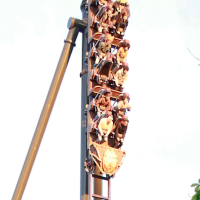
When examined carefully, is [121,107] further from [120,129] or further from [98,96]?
[98,96]

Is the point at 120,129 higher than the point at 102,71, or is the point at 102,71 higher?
the point at 102,71

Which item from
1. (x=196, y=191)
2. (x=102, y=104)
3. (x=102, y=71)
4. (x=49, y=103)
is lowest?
(x=196, y=191)

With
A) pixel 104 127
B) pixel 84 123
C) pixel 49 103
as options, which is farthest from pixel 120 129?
pixel 49 103

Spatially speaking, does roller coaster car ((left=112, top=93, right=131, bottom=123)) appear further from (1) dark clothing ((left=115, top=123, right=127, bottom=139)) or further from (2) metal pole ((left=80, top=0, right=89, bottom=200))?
(2) metal pole ((left=80, top=0, right=89, bottom=200))

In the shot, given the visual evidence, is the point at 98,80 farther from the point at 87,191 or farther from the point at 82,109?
the point at 87,191

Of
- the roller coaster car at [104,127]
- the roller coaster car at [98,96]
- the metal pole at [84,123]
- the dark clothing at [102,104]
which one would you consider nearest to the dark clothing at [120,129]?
the roller coaster car at [104,127]

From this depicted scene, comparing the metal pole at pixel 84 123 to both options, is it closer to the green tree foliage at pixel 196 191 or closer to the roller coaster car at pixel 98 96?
the roller coaster car at pixel 98 96

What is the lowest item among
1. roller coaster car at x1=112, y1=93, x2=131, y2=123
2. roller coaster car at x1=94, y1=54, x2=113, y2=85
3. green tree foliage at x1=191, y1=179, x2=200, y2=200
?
green tree foliage at x1=191, y1=179, x2=200, y2=200

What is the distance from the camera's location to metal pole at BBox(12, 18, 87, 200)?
12805mm

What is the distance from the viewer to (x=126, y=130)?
13.4m

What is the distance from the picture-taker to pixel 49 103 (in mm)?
13906

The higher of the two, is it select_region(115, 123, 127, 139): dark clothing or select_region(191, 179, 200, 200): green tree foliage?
select_region(115, 123, 127, 139): dark clothing

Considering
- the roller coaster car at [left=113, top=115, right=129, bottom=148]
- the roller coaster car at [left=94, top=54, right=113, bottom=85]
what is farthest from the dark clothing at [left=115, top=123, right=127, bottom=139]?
the roller coaster car at [left=94, top=54, right=113, bottom=85]

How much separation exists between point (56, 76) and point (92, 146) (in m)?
2.36
